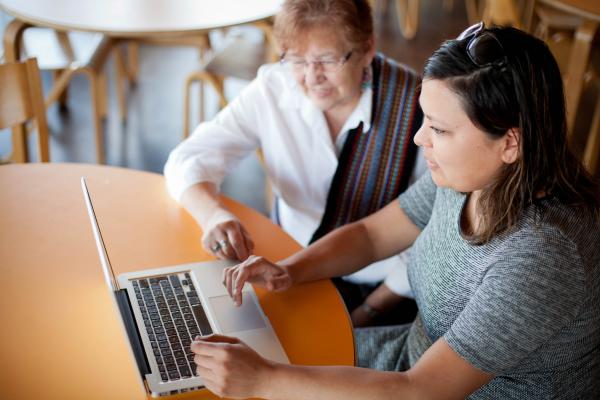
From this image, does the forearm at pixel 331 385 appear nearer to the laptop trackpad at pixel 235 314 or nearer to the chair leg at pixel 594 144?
the laptop trackpad at pixel 235 314

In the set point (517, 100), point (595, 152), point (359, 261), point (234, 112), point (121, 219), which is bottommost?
point (595, 152)

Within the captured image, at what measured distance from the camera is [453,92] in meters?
1.18

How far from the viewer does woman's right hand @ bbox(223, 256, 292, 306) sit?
134 centimetres

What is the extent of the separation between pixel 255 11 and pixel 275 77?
1.21 meters

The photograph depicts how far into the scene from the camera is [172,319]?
1284mm

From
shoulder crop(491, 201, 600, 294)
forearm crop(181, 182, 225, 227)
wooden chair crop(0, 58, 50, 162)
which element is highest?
wooden chair crop(0, 58, 50, 162)

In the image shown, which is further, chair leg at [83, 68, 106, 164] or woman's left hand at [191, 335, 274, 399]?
chair leg at [83, 68, 106, 164]

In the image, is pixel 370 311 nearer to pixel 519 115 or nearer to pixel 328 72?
pixel 328 72

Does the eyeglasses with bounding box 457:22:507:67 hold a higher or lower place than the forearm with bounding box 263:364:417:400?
higher

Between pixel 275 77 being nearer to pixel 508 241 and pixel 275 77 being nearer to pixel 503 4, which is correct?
pixel 508 241

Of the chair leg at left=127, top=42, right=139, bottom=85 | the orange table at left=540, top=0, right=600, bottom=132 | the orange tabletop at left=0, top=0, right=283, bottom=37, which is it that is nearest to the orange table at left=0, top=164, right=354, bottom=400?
the orange tabletop at left=0, top=0, right=283, bottom=37

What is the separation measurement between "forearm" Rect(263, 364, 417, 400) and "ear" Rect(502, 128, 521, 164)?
1.26 ft

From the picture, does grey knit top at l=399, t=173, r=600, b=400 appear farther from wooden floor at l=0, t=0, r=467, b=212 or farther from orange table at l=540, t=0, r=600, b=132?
wooden floor at l=0, t=0, r=467, b=212

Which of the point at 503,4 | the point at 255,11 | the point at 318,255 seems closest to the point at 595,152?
the point at 503,4
